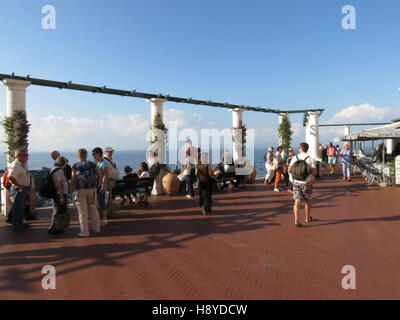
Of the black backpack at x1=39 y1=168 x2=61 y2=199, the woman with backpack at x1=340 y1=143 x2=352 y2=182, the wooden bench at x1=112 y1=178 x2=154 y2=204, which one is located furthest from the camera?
the woman with backpack at x1=340 y1=143 x2=352 y2=182

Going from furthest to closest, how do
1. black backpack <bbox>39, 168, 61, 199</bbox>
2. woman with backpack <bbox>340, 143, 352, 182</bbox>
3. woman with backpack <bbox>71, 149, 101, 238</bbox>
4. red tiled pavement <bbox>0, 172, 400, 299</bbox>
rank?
woman with backpack <bbox>340, 143, 352, 182</bbox> < black backpack <bbox>39, 168, 61, 199</bbox> < woman with backpack <bbox>71, 149, 101, 238</bbox> < red tiled pavement <bbox>0, 172, 400, 299</bbox>

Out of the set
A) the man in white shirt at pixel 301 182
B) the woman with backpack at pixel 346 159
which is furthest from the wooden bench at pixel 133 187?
the woman with backpack at pixel 346 159

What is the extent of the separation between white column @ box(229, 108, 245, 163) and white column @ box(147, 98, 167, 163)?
4.50 metres

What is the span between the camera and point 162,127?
35.6 feet

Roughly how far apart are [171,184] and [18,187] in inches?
206

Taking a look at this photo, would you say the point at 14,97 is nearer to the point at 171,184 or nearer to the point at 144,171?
the point at 144,171

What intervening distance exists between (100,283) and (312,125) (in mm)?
14048

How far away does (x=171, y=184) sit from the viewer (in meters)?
10.7

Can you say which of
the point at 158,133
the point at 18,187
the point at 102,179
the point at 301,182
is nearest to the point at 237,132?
the point at 158,133

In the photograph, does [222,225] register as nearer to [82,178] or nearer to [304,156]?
[304,156]

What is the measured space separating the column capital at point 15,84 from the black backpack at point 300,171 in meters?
6.81

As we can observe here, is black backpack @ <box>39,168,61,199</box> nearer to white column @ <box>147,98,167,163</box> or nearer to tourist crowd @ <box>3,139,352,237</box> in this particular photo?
tourist crowd @ <box>3,139,352,237</box>

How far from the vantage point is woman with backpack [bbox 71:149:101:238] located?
582 cm

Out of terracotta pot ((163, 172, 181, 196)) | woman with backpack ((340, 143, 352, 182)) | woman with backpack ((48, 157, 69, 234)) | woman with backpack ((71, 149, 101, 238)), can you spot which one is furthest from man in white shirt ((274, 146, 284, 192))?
woman with backpack ((48, 157, 69, 234))
